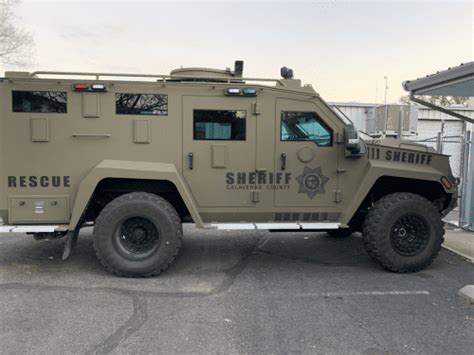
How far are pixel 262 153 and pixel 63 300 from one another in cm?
294

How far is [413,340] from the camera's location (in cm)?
367

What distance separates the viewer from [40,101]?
202 inches

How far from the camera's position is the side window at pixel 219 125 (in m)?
5.35

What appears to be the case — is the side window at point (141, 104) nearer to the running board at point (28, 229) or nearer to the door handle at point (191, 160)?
the door handle at point (191, 160)

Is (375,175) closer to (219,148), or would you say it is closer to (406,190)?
(406,190)

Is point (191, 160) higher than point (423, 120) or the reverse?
the reverse

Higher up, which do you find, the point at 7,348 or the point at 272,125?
the point at 272,125

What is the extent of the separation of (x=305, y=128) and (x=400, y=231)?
6.27ft

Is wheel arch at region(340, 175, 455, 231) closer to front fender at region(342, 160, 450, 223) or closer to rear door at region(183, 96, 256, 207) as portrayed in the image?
front fender at region(342, 160, 450, 223)

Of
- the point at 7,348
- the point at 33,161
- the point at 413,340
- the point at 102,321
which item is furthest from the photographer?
the point at 33,161

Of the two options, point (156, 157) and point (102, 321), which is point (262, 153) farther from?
point (102, 321)

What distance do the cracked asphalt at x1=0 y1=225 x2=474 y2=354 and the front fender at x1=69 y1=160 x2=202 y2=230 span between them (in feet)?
2.95

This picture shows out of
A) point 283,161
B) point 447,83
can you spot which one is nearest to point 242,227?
point 283,161

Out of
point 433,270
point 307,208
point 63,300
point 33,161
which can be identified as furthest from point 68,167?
point 433,270
